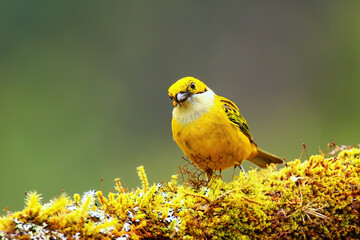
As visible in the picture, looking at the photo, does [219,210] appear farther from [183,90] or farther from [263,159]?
[263,159]

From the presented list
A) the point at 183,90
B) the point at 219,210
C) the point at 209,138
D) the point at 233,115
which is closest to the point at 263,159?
the point at 233,115

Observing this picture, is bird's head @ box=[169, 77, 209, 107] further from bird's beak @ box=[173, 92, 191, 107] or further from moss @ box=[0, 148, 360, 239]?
moss @ box=[0, 148, 360, 239]

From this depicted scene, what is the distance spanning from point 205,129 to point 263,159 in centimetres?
114

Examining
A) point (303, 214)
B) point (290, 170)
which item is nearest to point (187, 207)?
point (303, 214)

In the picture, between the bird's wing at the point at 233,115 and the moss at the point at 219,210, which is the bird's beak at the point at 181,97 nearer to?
the bird's wing at the point at 233,115

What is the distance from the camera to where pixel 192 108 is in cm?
292

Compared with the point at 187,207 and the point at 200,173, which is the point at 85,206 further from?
the point at 200,173

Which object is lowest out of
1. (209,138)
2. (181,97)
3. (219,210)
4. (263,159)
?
(219,210)

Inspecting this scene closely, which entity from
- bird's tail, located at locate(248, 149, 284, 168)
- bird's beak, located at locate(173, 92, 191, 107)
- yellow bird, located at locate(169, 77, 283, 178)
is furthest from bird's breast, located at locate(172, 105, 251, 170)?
bird's tail, located at locate(248, 149, 284, 168)

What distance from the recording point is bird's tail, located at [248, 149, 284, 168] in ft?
12.0

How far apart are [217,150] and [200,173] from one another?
65cm

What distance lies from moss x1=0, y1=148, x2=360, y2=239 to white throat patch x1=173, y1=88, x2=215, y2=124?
2.33 ft

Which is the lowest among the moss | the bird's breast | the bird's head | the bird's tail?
the moss

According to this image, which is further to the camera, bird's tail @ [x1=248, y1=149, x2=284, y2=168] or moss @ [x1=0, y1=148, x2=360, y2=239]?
bird's tail @ [x1=248, y1=149, x2=284, y2=168]
